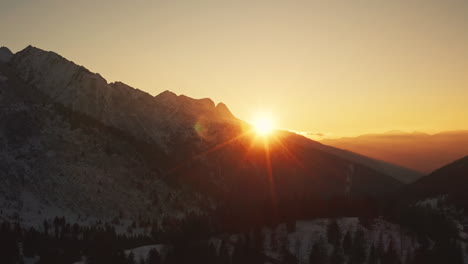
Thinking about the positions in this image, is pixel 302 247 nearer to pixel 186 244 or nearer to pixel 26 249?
pixel 186 244

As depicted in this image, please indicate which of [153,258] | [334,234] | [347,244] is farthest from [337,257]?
[153,258]

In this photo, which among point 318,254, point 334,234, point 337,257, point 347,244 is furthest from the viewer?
point 334,234

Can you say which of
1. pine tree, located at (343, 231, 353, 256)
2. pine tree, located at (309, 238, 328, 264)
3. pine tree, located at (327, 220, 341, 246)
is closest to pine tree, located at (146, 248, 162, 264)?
pine tree, located at (309, 238, 328, 264)

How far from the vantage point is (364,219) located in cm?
18825

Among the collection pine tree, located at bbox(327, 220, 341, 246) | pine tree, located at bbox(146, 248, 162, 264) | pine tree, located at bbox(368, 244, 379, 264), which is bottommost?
pine tree, located at bbox(368, 244, 379, 264)

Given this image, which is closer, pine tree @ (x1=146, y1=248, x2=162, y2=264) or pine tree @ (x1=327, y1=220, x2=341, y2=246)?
pine tree @ (x1=146, y1=248, x2=162, y2=264)

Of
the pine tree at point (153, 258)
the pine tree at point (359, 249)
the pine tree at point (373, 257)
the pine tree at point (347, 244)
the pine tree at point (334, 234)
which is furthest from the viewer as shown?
the pine tree at point (334, 234)

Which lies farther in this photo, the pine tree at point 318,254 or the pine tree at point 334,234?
the pine tree at point 334,234

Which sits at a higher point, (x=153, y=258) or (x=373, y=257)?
(x=153, y=258)

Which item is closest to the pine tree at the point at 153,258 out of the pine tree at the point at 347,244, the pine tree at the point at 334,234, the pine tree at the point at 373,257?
the pine tree at the point at 334,234

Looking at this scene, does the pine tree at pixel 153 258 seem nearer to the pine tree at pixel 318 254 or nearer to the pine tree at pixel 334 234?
the pine tree at pixel 318 254

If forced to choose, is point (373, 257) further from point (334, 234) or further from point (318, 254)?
point (334, 234)

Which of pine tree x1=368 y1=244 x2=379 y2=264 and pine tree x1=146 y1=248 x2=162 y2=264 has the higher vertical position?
pine tree x1=146 y1=248 x2=162 y2=264

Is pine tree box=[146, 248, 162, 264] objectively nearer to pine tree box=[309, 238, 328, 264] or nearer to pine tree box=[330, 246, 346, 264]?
pine tree box=[309, 238, 328, 264]
